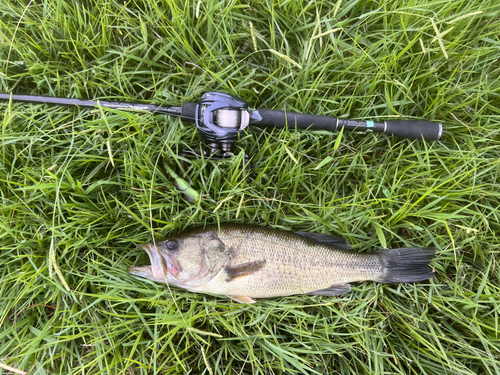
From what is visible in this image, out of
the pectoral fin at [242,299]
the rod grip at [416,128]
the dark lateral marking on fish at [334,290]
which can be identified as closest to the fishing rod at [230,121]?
the rod grip at [416,128]

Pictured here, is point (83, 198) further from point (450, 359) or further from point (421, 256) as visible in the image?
point (450, 359)

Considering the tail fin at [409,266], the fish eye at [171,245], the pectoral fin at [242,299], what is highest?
the fish eye at [171,245]

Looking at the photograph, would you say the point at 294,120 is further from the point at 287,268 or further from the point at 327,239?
the point at 287,268

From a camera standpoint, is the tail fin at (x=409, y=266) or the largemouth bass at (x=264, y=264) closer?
the largemouth bass at (x=264, y=264)

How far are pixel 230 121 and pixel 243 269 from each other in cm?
124

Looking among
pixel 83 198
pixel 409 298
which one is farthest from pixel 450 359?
pixel 83 198

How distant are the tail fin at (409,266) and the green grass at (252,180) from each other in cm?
13

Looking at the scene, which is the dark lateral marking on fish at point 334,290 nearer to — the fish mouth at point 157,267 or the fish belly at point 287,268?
the fish belly at point 287,268

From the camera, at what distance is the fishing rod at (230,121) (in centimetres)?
243

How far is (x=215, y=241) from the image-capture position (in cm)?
259

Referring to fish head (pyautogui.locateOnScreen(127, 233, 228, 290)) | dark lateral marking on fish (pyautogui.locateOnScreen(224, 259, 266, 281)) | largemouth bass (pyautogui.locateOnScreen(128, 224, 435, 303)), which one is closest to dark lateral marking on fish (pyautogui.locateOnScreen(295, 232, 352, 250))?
largemouth bass (pyautogui.locateOnScreen(128, 224, 435, 303))

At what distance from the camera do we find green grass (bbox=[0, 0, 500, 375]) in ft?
8.55

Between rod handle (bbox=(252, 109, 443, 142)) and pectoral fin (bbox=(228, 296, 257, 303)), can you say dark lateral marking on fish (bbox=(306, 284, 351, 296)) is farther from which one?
rod handle (bbox=(252, 109, 443, 142))

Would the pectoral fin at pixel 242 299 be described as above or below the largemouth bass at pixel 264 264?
below
